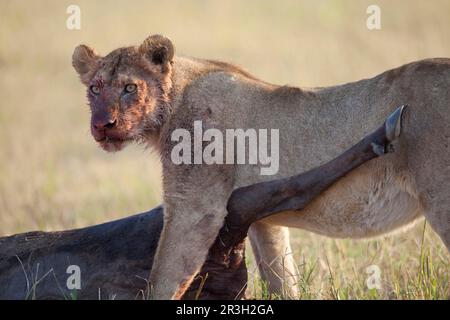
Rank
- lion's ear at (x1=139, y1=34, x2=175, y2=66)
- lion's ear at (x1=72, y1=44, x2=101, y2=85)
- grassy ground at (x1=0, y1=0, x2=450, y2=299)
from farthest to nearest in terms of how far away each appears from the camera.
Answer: grassy ground at (x1=0, y1=0, x2=450, y2=299)
lion's ear at (x1=72, y1=44, x2=101, y2=85)
lion's ear at (x1=139, y1=34, x2=175, y2=66)

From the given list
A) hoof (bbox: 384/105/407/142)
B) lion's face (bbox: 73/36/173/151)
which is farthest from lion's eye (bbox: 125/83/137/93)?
hoof (bbox: 384/105/407/142)

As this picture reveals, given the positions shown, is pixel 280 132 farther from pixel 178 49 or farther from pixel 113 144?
pixel 178 49

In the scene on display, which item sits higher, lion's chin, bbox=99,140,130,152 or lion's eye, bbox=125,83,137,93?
lion's eye, bbox=125,83,137,93

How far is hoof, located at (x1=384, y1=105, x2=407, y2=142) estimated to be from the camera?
527 cm

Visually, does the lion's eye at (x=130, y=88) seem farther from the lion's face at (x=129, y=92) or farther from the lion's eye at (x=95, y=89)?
the lion's eye at (x=95, y=89)

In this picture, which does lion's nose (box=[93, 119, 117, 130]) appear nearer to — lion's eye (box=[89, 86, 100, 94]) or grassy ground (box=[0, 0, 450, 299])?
lion's eye (box=[89, 86, 100, 94])

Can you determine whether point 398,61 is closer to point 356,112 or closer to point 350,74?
point 350,74

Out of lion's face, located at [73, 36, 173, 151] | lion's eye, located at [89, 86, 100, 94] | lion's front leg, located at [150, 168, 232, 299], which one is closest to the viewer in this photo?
lion's front leg, located at [150, 168, 232, 299]

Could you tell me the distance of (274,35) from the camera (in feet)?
60.3

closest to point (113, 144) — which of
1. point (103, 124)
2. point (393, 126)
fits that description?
point (103, 124)

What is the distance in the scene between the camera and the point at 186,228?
5684 mm

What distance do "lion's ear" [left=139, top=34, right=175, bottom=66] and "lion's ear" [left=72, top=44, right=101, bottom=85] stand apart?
39cm
